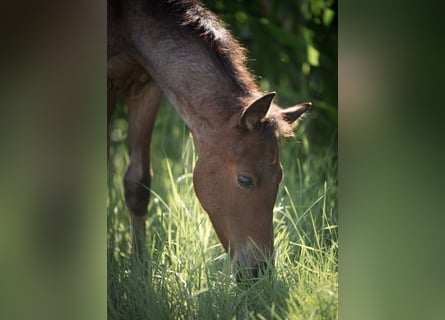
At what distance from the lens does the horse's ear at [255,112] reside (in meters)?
2.40

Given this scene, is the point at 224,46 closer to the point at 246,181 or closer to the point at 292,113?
the point at 292,113

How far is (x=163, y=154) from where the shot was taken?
2746 mm

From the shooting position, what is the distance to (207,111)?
8.52 ft

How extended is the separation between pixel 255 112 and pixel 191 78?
33 centimetres

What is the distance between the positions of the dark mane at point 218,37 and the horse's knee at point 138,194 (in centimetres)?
59

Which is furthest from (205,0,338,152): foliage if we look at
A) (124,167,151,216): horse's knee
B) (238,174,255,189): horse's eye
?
(124,167,151,216): horse's knee

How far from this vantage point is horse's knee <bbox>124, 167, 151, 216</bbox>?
2.76 meters
